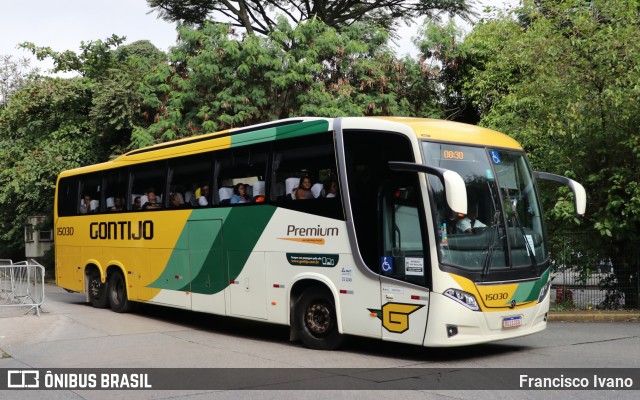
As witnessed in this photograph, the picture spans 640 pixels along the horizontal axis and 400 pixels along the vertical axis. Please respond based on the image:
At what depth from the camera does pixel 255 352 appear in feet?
36.8

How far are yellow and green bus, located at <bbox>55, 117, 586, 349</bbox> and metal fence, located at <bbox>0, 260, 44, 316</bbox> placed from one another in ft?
12.5

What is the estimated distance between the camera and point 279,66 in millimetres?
22828

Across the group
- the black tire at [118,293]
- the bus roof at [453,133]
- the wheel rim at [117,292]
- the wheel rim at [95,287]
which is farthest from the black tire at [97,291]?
the bus roof at [453,133]

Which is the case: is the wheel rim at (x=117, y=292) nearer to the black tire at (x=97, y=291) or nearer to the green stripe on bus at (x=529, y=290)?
the black tire at (x=97, y=291)

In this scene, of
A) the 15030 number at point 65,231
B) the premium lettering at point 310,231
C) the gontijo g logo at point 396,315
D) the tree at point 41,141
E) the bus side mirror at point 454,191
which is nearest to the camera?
the bus side mirror at point 454,191

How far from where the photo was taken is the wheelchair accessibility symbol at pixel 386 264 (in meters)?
10.1

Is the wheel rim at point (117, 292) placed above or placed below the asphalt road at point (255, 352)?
above

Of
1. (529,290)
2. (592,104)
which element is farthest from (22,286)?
(592,104)

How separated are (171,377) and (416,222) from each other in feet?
11.9

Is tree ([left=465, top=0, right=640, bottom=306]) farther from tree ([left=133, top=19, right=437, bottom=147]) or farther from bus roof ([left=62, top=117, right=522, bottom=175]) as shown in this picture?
tree ([left=133, top=19, right=437, bottom=147])

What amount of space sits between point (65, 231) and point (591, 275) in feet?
41.1

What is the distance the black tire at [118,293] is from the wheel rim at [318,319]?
650cm

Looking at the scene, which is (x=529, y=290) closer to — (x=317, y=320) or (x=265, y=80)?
(x=317, y=320)
